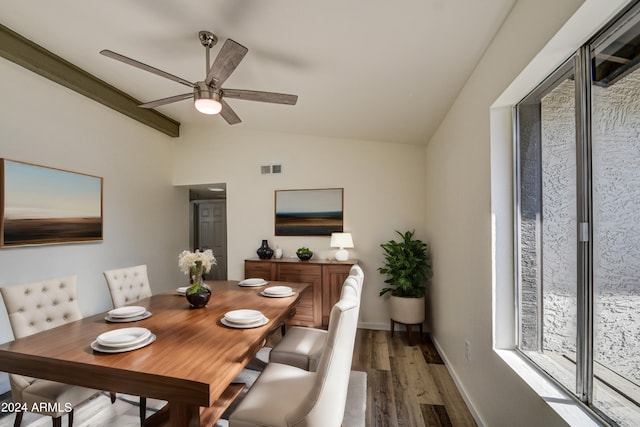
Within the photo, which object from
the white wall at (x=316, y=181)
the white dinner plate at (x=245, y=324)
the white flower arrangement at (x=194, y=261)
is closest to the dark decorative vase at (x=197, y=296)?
the white flower arrangement at (x=194, y=261)

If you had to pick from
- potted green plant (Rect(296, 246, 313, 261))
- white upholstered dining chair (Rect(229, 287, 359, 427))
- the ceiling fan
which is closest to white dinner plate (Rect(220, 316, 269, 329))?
white upholstered dining chair (Rect(229, 287, 359, 427))

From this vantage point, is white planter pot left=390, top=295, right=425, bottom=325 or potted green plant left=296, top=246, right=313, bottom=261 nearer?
white planter pot left=390, top=295, right=425, bottom=325

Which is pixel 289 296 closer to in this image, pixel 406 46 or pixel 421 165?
pixel 406 46

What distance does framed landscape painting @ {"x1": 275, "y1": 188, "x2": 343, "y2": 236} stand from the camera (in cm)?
416

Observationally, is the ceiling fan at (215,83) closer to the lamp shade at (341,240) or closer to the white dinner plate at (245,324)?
the white dinner plate at (245,324)

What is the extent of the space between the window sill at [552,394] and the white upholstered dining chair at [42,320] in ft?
7.67

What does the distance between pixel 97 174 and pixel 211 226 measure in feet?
9.43

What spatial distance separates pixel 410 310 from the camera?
3.37 m

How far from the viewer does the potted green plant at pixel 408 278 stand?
3.37m

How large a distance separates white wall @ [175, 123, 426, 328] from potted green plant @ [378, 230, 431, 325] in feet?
1.34

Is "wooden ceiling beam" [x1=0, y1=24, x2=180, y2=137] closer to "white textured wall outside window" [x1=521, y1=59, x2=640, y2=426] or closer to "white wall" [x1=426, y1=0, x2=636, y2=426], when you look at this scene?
"white wall" [x1=426, y1=0, x2=636, y2=426]

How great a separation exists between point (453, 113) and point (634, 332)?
2058 mm

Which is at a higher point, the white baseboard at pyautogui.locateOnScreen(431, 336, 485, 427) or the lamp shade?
the lamp shade

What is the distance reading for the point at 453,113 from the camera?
2551mm
